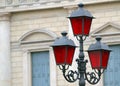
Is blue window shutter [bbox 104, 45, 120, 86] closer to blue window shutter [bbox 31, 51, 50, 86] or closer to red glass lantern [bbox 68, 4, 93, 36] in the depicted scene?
blue window shutter [bbox 31, 51, 50, 86]

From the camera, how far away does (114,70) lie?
74.7ft

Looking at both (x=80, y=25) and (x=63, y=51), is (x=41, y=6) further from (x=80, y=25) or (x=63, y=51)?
(x=63, y=51)

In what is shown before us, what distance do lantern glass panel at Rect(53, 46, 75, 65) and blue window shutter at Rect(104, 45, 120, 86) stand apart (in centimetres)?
1112

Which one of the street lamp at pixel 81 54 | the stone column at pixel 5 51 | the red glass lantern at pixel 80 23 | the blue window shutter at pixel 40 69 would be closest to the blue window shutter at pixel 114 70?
the blue window shutter at pixel 40 69

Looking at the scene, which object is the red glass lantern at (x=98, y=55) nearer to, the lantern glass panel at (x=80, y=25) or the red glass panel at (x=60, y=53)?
the lantern glass panel at (x=80, y=25)

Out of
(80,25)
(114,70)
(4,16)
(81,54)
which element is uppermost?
(4,16)

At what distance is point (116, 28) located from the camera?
22578mm

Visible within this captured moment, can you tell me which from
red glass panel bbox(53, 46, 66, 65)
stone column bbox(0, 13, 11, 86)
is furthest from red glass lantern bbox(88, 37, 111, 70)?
stone column bbox(0, 13, 11, 86)

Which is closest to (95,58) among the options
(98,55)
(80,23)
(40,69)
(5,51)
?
(98,55)

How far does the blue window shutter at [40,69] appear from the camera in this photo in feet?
79.3

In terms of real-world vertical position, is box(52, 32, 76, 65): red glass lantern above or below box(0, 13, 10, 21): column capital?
below

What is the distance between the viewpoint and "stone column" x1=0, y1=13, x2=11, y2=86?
24.6 m

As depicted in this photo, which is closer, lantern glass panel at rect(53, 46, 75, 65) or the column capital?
lantern glass panel at rect(53, 46, 75, 65)

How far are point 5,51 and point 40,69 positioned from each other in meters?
1.67
